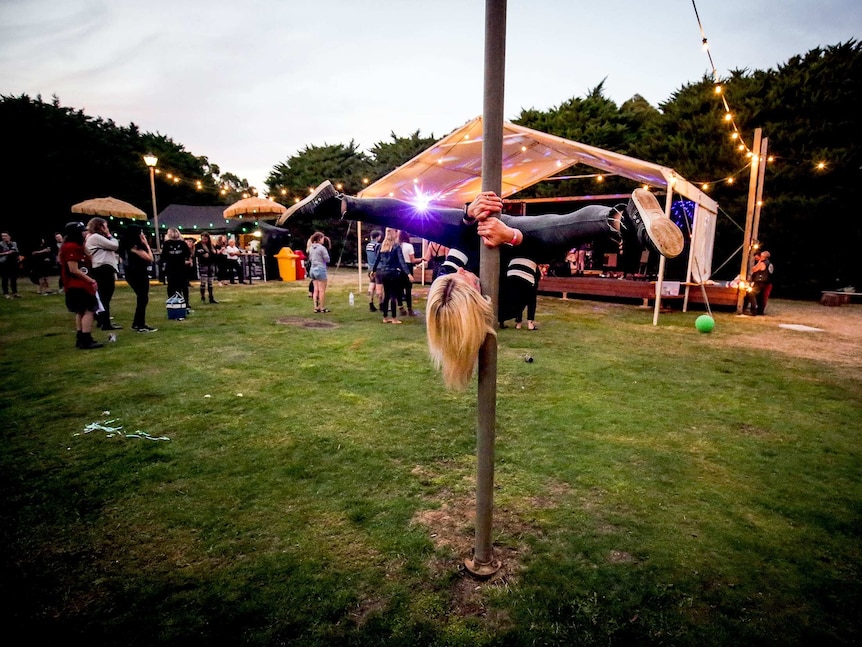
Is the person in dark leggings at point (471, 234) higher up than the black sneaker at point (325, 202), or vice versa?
the black sneaker at point (325, 202)

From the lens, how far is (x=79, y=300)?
631 centimetres

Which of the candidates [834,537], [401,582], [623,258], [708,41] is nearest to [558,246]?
[401,582]

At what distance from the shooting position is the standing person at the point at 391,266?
8.58 meters

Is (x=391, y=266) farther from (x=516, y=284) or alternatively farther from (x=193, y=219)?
(x=193, y=219)

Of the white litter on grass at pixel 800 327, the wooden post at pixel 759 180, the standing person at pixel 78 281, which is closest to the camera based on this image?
the standing person at pixel 78 281

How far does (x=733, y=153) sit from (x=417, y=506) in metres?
18.6

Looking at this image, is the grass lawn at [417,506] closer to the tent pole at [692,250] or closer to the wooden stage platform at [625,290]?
the tent pole at [692,250]

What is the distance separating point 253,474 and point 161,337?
5506 mm

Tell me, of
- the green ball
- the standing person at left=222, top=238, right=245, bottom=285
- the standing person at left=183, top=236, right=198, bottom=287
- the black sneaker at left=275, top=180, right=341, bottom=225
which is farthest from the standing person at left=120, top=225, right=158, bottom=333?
the green ball

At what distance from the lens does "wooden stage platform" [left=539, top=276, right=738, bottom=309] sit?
37.6ft

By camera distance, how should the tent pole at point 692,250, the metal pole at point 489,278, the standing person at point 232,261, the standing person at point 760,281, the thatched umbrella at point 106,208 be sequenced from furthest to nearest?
the thatched umbrella at point 106,208
the standing person at point 232,261
the tent pole at point 692,250
the standing person at point 760,281
the metal pole at point 489,278

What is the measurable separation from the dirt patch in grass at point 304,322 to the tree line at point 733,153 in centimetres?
1317

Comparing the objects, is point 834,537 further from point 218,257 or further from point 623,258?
point 218,257

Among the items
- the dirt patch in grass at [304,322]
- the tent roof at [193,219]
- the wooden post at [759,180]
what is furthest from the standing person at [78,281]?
the tent roof at [193,219]
